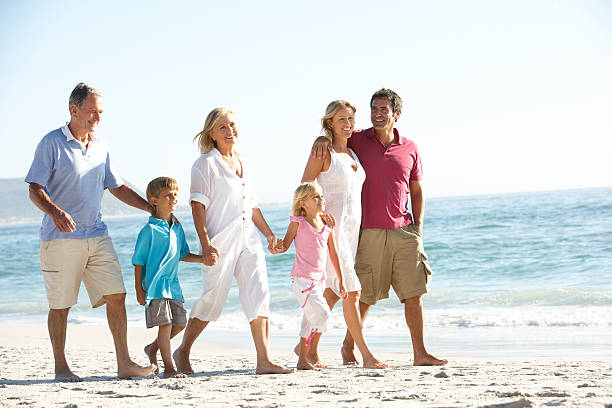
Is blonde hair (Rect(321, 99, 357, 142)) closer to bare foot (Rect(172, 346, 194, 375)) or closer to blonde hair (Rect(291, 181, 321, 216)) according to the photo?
blonde hair (Rect(291, 181, 321, 216))

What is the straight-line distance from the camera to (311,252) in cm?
462

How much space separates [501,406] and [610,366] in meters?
1.98

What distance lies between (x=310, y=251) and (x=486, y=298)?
266 inches

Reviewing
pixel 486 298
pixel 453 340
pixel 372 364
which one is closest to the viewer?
pixel 372 364

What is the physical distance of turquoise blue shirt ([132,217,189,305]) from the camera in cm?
443

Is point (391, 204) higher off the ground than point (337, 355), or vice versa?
point (391, 204)

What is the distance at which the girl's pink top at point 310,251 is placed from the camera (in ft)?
15.2

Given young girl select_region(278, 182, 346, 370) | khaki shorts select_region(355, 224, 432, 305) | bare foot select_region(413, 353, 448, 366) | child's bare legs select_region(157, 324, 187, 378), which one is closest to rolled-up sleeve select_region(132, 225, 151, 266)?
child's bare legs select_region(157, 324, 187, 378)

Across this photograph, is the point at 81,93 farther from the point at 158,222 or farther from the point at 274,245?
the point at 274,245

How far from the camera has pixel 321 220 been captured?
4734 millimetres

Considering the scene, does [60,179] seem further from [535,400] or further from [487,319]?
[487,319]

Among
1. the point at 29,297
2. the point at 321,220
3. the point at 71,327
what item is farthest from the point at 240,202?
the point at 29,297

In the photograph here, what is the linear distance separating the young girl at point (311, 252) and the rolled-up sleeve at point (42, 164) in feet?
4.97

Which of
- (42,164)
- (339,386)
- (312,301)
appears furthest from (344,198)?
(42,164)
